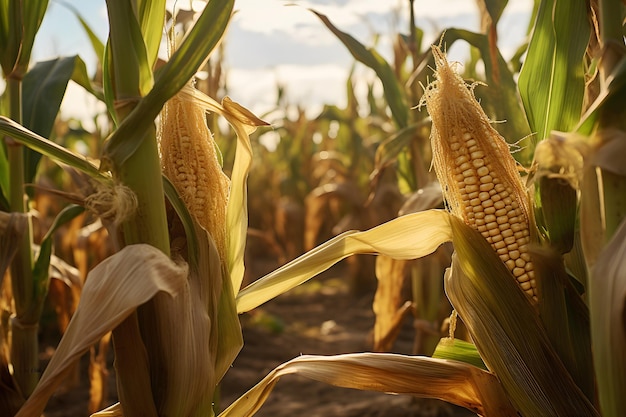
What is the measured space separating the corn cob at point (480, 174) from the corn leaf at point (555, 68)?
13 centimetres

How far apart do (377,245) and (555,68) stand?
0.55 meters

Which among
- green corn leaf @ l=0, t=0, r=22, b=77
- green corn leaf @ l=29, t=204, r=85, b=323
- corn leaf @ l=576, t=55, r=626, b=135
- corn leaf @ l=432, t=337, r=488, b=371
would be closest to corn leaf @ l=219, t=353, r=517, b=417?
corn leaf @ l=432, t=337, r=488, b=371

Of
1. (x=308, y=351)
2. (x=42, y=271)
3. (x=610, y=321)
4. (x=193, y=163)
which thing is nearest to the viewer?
(x=610, y=321)

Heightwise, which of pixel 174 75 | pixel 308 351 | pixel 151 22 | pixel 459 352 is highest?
pixel 151 22

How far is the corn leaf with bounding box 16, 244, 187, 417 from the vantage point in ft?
3.42

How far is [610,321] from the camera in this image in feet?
3.36

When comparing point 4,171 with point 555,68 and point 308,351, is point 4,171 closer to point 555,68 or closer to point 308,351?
point 555,68

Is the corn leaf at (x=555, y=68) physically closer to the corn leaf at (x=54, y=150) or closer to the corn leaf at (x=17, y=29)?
the corn leaf at (x=54, y=150)

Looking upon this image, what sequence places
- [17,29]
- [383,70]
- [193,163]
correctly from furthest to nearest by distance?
[383,70]
[17,29]
[193,163]

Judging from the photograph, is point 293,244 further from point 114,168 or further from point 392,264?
point 114,168

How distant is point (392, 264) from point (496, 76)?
35.2 inches

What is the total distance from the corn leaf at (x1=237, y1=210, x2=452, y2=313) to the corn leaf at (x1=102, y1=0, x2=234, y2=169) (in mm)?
470

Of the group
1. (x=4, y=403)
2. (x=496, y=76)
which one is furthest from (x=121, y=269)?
(x=496, y=76)

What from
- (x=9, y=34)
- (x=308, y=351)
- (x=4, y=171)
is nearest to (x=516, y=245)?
(x=9, y=34)
